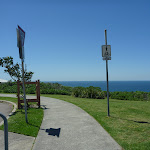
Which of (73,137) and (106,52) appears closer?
(73,137)

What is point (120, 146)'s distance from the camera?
3.95 metres

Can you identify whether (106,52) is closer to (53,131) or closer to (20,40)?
(20,40)

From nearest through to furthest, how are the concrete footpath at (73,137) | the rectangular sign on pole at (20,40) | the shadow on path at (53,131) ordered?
the concrete footpath at (73,137), the shadow on path at (53,131), the rectangular sign on pole at (20,40)

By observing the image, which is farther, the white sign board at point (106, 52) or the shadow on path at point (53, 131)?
the white sign board at point (106, 52)

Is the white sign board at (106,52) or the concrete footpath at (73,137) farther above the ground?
the white sign board at (106,52)

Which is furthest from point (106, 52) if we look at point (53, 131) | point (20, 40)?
point (53, 131)

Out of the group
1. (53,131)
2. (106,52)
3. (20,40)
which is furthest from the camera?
(106,52)

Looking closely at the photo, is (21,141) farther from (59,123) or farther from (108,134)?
(108,134)

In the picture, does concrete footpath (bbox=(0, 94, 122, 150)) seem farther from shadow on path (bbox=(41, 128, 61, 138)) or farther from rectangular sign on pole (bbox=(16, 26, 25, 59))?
rectangular sign on pole (bbox=(16, 26, 25, 59))

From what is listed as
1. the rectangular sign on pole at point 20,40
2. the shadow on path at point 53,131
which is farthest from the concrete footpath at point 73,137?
the rectangular sign on pole at point 20,40

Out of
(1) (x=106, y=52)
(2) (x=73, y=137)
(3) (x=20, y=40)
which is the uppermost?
(3) (x=20, y=40)

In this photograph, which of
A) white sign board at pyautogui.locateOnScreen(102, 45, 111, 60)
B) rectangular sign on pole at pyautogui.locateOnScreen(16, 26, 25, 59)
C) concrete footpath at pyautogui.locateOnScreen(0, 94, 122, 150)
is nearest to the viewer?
concrete footpath at pyautogui.locateOnScreen(0, 94, 122, 150)

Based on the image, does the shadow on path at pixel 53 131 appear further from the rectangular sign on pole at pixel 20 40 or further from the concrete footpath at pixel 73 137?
the rectangular sign on pole at pixel 20 40

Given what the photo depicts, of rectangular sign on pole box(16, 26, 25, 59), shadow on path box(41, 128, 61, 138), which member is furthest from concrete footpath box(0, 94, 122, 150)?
rectangular sign on pole box(16, 26, 25, 59)
